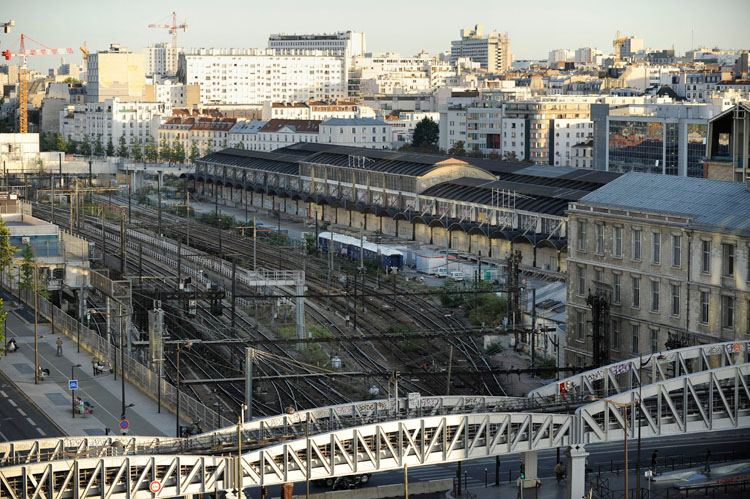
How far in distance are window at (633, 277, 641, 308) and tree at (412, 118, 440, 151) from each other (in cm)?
11031

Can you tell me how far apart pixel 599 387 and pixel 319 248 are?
44.5 m

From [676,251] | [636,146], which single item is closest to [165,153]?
[636,146]

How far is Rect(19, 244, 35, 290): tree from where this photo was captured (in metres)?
63.2

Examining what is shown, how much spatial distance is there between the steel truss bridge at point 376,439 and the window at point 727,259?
207 inches

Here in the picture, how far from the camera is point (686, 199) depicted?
145 ft

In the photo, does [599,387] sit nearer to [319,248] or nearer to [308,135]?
[319,248]

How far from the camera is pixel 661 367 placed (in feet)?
129

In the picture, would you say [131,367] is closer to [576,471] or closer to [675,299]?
[675,299]

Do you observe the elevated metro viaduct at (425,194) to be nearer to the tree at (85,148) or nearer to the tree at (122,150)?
the tree at (122,150)

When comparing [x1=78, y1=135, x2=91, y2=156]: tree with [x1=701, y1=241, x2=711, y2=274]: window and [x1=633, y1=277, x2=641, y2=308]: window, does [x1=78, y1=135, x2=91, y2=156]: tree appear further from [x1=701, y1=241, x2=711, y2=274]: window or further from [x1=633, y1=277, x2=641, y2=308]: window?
[x1=701, y1=241, x2=711, y2=274]: window

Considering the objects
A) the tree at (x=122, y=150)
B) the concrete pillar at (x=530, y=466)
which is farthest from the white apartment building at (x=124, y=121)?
the concrete pillar at (x=530, y=466)

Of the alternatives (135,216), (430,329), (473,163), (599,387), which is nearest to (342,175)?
(473,163)

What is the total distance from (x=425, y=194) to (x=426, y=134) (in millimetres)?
67576

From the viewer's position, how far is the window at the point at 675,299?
1702 inches
